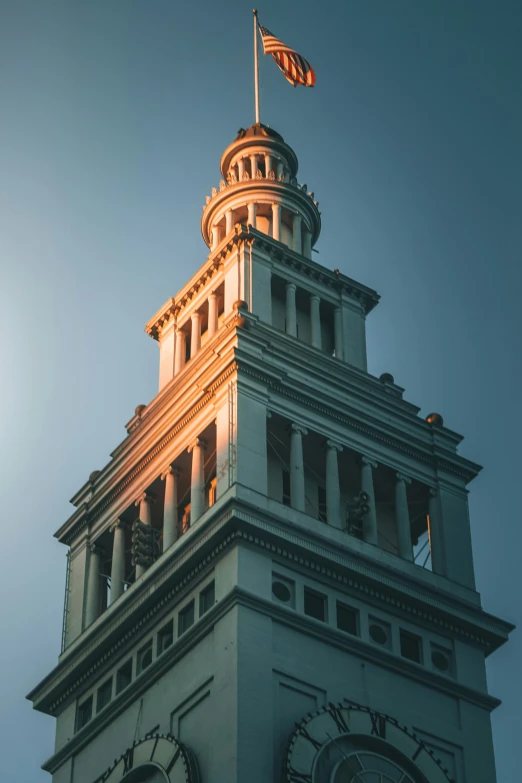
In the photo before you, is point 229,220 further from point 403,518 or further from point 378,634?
point 378,634

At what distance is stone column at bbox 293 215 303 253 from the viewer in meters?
82.5

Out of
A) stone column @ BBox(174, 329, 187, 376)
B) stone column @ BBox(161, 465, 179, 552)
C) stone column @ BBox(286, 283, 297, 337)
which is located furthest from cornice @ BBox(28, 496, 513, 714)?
stone column @ BBox(174, 329, 187, 376)

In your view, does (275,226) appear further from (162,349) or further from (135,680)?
(135,680)

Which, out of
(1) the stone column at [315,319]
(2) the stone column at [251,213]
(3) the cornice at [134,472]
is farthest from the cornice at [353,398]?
(2) the stone column at [251,213]

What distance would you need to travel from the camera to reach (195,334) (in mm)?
78812

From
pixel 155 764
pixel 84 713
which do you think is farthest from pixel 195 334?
pixel 155 764

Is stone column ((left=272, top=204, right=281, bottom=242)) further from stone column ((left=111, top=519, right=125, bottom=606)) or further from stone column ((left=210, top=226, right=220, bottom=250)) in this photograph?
stone column ((left=111, top=519, right=125, bottom=606))

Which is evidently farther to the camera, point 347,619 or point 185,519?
point 185,519

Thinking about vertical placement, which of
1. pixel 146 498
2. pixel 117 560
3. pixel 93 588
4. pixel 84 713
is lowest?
pixel 84 713

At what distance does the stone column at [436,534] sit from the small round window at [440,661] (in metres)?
3.35

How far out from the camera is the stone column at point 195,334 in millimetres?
78125

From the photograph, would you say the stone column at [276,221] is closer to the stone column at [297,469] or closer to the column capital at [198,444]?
the stone column at [297,469]

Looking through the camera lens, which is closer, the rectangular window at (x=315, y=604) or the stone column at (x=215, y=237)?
the rectangular window at (x=315, y=604)

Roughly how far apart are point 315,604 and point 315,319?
16755mm
